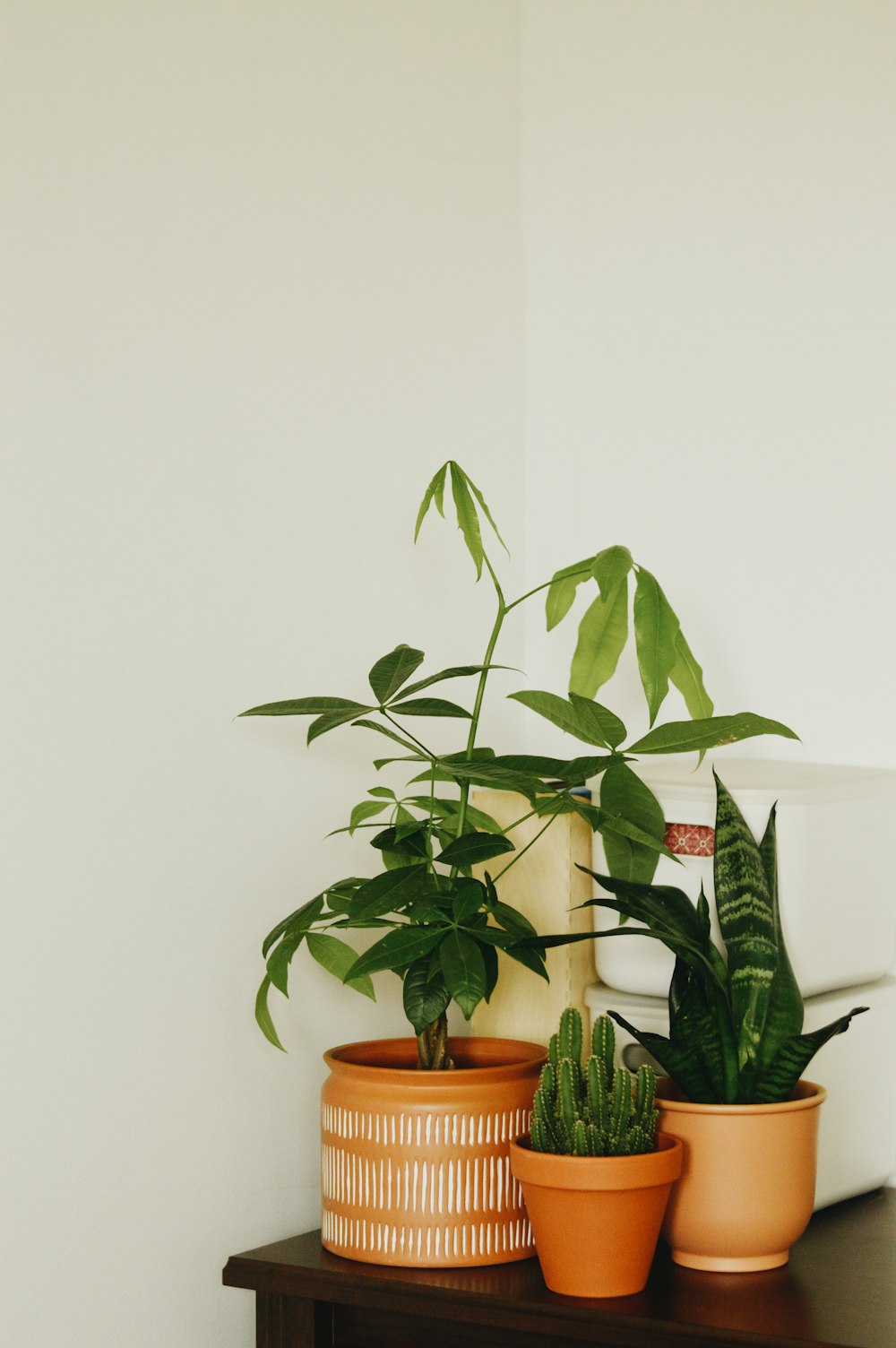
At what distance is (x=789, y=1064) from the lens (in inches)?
48.1

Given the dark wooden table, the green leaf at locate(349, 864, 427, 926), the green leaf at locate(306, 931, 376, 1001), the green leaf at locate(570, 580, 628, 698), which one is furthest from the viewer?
the green leaf at locate(570, 580, 628, 698)

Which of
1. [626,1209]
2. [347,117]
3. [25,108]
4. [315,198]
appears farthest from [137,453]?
[626,1209]

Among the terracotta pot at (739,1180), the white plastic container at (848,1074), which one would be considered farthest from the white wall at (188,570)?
the terracotta pot at (739,1180)

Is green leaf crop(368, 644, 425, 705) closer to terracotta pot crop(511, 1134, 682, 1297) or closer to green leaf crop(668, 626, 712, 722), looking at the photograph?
green leaf crop(668, 626, 712, 722)

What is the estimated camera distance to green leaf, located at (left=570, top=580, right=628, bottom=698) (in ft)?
4.70

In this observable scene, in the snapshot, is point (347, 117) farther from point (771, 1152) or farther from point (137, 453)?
point (771, 1152)

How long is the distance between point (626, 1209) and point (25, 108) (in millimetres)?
1044

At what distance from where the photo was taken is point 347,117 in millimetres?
1581

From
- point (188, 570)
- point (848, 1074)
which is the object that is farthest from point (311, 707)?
point (848, 1074)

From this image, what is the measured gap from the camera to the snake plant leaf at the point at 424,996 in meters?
1.19

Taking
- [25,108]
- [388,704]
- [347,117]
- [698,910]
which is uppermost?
[347,117]

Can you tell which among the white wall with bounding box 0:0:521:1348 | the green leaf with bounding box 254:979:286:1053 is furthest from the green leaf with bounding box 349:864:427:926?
the white wall with bounding box 0:0:521:1348

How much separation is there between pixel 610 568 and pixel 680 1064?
453 mm

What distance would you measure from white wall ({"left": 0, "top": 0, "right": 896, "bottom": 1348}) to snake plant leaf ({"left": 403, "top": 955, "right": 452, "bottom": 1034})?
24 centimetres
